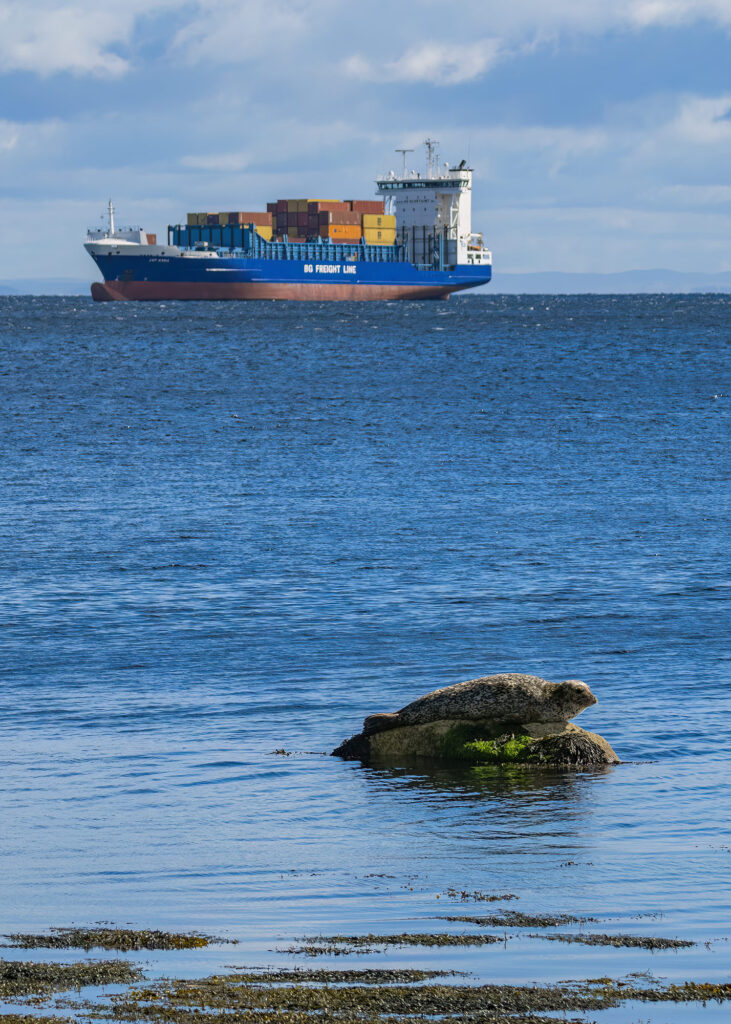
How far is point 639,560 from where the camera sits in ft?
92.6

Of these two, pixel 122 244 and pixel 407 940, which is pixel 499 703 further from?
pixel 122 244

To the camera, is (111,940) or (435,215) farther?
(435,215)

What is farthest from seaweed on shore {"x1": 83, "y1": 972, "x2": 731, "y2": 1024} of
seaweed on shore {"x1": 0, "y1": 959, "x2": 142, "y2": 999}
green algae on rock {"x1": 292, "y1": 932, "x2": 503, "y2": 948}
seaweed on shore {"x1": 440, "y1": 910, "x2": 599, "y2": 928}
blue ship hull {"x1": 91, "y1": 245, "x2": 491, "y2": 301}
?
blue ship hull {"x1": 91, "y1": 245, "x2": 491, "y2": 301}

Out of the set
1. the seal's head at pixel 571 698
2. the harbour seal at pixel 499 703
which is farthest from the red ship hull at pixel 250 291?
the seal's head at pixel 571 698

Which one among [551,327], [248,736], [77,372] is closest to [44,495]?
[248,736]

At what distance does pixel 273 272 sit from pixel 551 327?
124 feet

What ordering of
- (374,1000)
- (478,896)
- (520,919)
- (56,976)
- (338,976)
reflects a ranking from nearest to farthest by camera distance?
1. (374,1000)
2. (56,976)
3. (338,976)
4. (520,919)
5. (478,896)

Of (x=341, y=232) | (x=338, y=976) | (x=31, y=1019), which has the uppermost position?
(x=341, y=232)

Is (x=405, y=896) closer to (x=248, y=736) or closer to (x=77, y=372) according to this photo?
(x=248, y=736)

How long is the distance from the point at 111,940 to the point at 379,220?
17329 cm

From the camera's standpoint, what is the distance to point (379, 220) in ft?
585

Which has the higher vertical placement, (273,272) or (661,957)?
(273,272)

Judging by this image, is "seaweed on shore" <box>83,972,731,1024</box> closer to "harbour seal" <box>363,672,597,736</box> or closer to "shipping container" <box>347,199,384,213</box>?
"harbour seal" <box>363,672,597,736</box>

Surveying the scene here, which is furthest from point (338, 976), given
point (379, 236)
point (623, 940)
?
point (379, 236)
